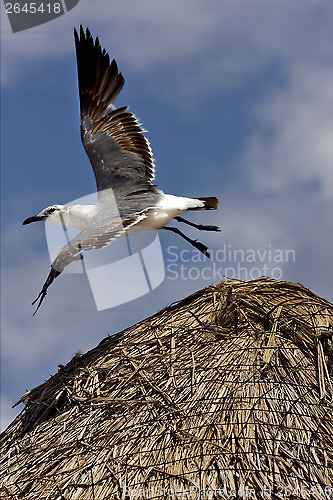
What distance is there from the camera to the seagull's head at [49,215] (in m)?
6.54

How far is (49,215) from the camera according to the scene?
6621mm

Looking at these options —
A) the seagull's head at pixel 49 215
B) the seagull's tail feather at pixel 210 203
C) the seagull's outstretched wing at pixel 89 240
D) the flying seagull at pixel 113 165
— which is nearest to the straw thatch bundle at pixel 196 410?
the seagull's outstretched wing at pixel 89 240

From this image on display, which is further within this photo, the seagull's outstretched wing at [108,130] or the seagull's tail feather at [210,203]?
the seagull's tail feather at [210,203]

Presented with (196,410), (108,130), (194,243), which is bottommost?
(196,410)

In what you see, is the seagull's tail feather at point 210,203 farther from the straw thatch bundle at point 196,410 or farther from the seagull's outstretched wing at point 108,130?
the straw thatch bundle at point 196,410

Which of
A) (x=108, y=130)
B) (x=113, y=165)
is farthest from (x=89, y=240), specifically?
(x=108, y=130)

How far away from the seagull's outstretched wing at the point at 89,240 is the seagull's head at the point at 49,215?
3.51 feet

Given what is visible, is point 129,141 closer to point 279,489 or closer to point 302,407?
point 302,407

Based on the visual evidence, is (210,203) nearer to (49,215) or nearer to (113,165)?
(113,165)

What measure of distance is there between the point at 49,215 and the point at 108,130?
104 centimetres

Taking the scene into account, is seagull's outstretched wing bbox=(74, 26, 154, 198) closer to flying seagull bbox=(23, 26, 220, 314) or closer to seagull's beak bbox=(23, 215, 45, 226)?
flying seagull bbox=(23, 26, 220, 314)

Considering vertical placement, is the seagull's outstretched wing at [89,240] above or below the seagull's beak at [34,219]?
below

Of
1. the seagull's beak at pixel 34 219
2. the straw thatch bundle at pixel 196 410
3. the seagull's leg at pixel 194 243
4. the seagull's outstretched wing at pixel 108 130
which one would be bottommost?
the straw thatch bundle at pixel 196 410

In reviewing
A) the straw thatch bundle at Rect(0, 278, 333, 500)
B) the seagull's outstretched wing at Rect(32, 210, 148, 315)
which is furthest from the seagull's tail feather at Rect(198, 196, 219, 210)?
the straw thatch bundle at Rect(0, 278, 333, 500)
